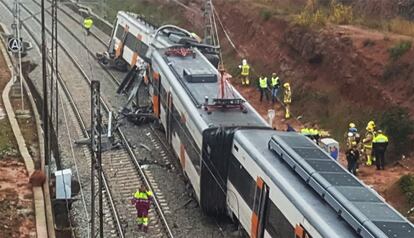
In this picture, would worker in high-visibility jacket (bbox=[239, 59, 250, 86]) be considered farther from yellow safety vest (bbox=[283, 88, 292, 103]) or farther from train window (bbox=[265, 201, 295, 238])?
train window (bbox=[265, 201, 295, 238])

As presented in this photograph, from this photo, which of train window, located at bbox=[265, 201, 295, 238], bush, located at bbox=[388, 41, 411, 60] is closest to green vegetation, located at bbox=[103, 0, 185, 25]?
bush, located at bbox=[388, 41, 411, 60]

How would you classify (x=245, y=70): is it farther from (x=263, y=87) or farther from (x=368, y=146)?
(x=368, y=146)

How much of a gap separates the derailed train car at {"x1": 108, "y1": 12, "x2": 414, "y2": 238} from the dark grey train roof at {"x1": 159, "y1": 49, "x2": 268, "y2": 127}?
0.03 metres

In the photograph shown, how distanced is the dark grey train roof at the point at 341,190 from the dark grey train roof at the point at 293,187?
0.40ft

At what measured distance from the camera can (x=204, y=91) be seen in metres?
23.1

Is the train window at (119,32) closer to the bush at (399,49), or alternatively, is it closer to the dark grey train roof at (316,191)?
the bush at (399,49)

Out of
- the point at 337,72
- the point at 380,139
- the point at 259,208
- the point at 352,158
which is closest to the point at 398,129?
the point at 380,139

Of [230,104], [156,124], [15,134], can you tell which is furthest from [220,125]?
[15,134]

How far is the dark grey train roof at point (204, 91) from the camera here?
20.3 meters

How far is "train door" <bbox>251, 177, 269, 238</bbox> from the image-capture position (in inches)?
656

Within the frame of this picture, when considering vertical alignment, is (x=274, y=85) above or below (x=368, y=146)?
below

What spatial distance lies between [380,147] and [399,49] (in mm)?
6385

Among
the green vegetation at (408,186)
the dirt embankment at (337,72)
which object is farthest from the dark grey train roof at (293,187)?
the dirt embankment at (337,72)

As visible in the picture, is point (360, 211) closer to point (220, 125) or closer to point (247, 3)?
point (220, 125)
